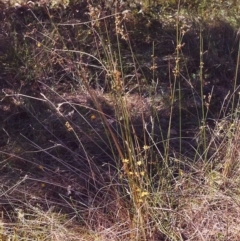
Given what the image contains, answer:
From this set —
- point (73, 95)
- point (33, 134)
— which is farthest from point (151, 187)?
point (73, 95)

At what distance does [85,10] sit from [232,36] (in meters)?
1.38

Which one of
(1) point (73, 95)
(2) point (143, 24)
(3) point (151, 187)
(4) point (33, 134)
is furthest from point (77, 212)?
(2) point (143, 24)

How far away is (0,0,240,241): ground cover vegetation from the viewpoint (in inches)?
130

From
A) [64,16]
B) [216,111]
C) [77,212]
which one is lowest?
[216,111]

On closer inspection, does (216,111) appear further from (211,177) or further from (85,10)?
(85,10)

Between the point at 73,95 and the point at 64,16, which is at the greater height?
the point at 64,16

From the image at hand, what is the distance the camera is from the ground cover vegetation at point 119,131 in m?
3.30

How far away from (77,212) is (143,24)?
2.61 m

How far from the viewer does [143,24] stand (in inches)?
218

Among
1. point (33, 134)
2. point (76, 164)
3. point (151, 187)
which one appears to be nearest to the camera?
point (151, 187)

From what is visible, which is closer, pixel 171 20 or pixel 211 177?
pixel 211 177

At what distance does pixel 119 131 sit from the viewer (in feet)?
14.2

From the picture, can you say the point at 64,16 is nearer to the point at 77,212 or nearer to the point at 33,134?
the point at 33,134

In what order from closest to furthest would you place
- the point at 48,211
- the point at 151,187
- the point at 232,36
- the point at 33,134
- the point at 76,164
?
1. the point at 151,187
2. the point at 48,211
3. the point at 76,164
4. the point at 33,134
5. the point at 232,36
